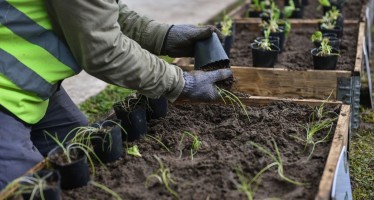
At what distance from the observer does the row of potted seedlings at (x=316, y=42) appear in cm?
369

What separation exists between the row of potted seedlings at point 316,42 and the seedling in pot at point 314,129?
1.00 m

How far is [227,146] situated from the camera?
2520mm

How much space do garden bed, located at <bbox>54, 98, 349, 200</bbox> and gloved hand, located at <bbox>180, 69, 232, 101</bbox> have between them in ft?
0.43

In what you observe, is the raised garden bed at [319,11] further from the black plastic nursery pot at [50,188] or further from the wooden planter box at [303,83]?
the black plastic nursery pot at [50,188]

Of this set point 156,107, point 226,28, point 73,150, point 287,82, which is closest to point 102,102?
point 226,28

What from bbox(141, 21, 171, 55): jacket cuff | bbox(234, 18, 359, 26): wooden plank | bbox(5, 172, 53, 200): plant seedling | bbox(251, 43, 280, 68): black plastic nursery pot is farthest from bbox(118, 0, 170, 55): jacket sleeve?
bbox(234, 18, 359, 26): wooden plank

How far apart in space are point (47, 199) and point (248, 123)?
112 cm

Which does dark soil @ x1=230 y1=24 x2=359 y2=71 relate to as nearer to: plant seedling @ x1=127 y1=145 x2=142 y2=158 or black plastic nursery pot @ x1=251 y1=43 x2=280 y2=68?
black plastic nursery pot @ x1=251 y1=43 x2=280 y2=68

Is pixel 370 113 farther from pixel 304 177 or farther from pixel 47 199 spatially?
pixel 47 199

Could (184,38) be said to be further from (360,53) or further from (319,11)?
(319,11)

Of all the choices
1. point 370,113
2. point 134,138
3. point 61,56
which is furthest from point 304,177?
point 370,113

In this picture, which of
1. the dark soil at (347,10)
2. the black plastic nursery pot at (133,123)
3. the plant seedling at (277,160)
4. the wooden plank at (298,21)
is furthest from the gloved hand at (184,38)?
the dark soil at (347,10)

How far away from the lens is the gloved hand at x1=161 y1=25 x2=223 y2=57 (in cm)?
301

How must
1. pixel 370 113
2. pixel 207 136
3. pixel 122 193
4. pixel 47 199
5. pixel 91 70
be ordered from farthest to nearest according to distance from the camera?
1. pixel 370 113
2. pixel 207 136
3. pixel 91 70
4. pixel 122 193
5. pixel 47 199
